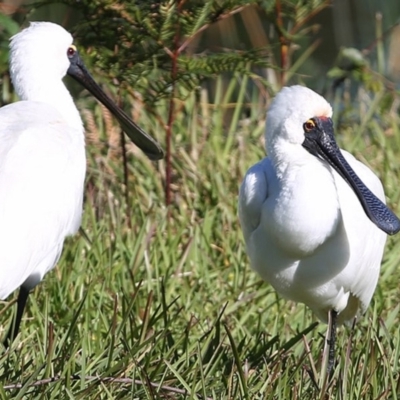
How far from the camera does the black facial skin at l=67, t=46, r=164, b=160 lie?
5.10 m

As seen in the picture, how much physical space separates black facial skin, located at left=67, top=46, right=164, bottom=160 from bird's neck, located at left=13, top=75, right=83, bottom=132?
0.28 meters

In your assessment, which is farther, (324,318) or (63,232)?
(324,318)

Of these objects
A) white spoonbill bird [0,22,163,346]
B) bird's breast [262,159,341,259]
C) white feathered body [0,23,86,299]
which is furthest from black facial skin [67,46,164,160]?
bird's breast [262,159,341,259]

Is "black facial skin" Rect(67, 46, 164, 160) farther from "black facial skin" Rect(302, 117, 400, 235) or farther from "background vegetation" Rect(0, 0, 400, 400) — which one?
"black facial skin" Rect(302, 117, 400, 235)

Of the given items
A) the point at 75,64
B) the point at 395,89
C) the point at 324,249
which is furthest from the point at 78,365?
the point at 395,89

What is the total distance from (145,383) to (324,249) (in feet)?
3.82

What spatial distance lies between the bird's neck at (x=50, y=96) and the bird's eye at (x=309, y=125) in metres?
0.96

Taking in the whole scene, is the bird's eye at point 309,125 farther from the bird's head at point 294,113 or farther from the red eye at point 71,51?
the red eye at point 71,51

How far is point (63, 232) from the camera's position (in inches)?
170

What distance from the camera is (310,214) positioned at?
171 inches

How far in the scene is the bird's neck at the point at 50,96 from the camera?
477 cm

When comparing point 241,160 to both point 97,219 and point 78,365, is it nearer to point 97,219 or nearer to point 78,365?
point 97,219

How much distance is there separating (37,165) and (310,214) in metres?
1.06

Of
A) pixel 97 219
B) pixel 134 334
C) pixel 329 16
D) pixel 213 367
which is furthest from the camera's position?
pixel 329 16
